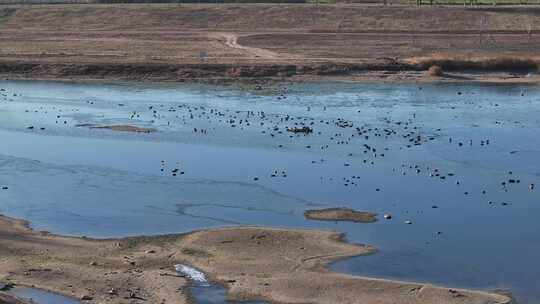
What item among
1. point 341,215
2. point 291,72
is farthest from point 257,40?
point 341,215

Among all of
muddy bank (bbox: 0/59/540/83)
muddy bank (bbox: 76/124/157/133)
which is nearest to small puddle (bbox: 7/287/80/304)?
muddy bank (bbox: 76/124/157/133)

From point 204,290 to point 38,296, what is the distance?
283 cm

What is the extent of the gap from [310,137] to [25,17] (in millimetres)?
52247

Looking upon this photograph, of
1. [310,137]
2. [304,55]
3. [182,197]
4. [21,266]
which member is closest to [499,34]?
[304,55]

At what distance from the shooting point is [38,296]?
55.4ft

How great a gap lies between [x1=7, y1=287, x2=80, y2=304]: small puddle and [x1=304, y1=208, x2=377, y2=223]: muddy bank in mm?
6902

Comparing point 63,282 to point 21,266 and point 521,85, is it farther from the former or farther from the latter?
point 521,85

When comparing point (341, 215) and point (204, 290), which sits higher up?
point (341, 215)

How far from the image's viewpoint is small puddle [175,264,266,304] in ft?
54.7

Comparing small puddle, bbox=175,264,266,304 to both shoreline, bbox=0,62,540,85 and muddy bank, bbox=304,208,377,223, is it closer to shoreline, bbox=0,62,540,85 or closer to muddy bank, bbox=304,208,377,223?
muddy bank, bbox=304,208,377,223

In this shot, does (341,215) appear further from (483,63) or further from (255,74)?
(483,63)

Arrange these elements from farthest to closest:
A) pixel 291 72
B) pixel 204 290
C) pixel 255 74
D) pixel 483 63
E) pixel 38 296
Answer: pixel 483 63
pixel 291 72
pixel 255 74
pixel 204 290
pixel 38 296

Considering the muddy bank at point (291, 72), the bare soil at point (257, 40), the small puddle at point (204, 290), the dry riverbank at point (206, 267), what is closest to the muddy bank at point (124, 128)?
the dry riverbank at point (206, 267)

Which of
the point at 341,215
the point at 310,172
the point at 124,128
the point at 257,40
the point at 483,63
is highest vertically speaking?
the point at 257,40
